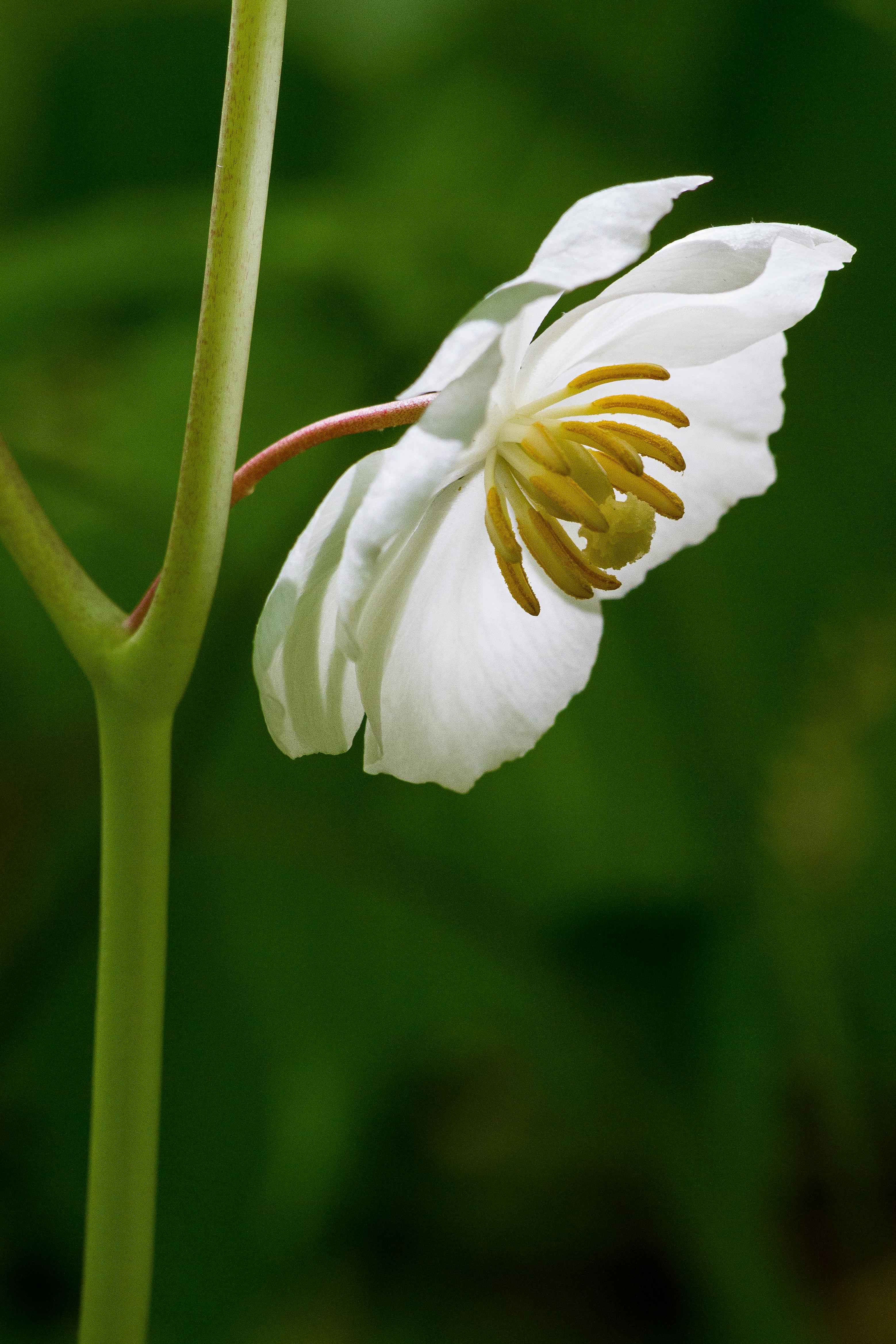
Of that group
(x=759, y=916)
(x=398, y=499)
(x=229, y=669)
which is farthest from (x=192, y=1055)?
(x=398, y=499)

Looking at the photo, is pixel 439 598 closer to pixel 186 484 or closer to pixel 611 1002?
pixel 186 484

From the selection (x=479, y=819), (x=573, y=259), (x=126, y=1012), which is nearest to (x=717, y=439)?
(x=573, y=259)

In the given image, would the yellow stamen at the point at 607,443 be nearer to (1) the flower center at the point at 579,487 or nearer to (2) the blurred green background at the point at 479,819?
(1) the flower center at the point at 579,487

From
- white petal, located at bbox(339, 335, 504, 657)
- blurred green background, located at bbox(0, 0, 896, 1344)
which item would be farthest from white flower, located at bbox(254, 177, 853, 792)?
blurred green background, located at bbox(0, 0, 896, 1344)

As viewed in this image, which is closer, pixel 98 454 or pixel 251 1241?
pixel 251 1241

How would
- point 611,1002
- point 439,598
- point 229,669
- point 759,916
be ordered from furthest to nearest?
point 611,1002 → point 759,916 → point 229,669 → point 439,598

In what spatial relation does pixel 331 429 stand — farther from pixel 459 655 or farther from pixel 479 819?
pixel 479 819

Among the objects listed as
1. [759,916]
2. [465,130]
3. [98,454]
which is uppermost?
[465,130]

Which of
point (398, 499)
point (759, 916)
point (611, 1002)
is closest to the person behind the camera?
point (398, 499)
